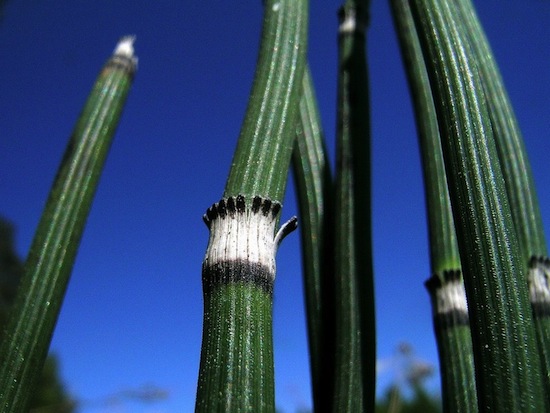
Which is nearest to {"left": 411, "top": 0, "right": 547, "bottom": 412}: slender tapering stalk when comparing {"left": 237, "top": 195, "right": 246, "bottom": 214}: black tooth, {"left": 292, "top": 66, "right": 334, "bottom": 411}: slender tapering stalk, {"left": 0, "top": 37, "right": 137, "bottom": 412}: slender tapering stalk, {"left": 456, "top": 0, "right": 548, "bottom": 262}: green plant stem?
{"left": 456, "top": 0, "right": 548, "bottom": 262}: green plant stem

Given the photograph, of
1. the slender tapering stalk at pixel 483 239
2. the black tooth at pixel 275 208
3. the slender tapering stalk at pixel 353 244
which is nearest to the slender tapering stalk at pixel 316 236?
the slender tapering stalk at pixel 353 244

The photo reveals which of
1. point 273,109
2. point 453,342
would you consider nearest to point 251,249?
point 273,109

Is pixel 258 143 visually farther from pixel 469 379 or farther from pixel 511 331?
pixel 469 379

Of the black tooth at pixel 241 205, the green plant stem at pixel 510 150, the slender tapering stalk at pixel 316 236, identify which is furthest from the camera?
the slender tapering stalk at pixel 316 236

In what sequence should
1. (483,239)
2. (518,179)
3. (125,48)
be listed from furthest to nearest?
(125,48)
(518,179)
(483,239)

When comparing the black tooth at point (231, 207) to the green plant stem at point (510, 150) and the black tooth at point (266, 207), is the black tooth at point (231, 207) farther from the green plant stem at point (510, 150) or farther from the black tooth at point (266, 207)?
the green plant stem at point (510, 150)

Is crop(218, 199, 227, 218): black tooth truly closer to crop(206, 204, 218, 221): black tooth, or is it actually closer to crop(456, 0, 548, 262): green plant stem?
crop(206, 204, 218, 221): black tooth

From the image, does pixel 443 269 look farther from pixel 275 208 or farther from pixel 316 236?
pixel 275 208
